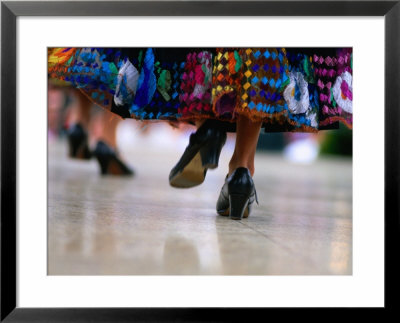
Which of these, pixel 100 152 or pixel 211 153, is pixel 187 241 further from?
pixel 100 152

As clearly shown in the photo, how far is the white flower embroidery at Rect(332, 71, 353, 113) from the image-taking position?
100 centimetres

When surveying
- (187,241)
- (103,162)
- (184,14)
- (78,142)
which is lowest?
(187,241)

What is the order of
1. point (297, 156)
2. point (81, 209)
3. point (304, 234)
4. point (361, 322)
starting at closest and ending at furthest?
point (361, 322) → point (304, 234) → point (81, 209) → point (297, 156)

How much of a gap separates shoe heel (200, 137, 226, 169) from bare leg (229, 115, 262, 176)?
0.13 feet

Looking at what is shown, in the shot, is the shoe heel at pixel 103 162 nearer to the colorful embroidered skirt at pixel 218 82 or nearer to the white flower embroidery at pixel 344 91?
the colorful embroidered skirt at pixel 218 82

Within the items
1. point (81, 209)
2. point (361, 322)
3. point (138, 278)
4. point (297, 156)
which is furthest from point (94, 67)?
point (297, 156)

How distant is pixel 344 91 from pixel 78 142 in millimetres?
2358

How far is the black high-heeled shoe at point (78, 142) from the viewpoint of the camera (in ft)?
9.73

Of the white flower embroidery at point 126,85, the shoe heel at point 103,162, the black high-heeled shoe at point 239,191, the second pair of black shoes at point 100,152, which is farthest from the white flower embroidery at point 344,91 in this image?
the shoe heel at point 103,162

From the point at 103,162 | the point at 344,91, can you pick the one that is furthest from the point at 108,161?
the point at 344,91

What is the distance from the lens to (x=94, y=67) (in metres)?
1.06

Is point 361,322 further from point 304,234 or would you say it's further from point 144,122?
point 144,122

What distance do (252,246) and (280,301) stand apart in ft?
0.40

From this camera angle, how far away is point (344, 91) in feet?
3.45
